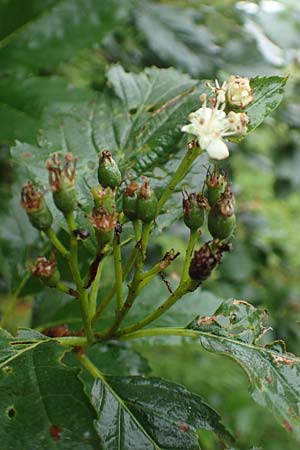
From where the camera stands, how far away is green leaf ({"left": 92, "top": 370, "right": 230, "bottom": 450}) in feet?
2.69

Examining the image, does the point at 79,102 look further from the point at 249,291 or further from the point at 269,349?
the point at 249,291

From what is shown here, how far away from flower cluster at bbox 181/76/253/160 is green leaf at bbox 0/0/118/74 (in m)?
0.40

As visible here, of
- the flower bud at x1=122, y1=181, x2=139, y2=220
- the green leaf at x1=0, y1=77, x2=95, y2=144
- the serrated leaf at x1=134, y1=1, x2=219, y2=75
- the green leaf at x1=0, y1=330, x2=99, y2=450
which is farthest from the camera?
the serrated leaf at x1=134, y1=1, x2=219, y2=75

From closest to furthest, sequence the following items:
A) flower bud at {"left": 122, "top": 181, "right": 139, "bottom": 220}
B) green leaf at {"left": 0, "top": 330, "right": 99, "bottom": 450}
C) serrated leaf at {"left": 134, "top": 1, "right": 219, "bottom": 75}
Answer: green leaf at {"left": 0, "top": 330, "right": 99, "bottom": 450}, flower bud at {"left": 122, "top": 181, "right": 139, "bottom": 220}, serrated leaf at {"left": 134, "top": 1, "right": 219, "bottom": 75}

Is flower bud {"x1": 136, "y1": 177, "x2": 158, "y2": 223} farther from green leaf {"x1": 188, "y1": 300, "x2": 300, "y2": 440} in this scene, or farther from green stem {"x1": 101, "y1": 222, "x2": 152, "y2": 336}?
green leaf {"x1": 188, "y1": 300, "x2": 300, "y2": 440}

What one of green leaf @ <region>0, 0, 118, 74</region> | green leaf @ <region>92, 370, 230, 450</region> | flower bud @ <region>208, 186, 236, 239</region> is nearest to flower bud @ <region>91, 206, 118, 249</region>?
flower bud @ <region>208, 186, 236, 239</region>

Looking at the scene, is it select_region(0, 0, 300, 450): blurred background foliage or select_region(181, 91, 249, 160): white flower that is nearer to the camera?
select_region(181, 91, 249, 160): white flower

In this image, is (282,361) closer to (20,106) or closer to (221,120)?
(221,120)

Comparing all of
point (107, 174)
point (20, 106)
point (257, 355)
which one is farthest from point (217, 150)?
point (20, 106)

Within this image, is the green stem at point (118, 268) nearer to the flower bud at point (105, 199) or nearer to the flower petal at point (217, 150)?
the flower bud at point (105, 199)

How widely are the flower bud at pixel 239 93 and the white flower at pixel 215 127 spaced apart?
0.02 metres

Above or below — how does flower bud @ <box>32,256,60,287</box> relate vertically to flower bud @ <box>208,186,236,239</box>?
below

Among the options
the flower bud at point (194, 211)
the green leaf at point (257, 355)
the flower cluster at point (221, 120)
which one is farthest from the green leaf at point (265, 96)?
the green leaf at point (257, 355)

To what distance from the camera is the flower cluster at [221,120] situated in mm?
810
